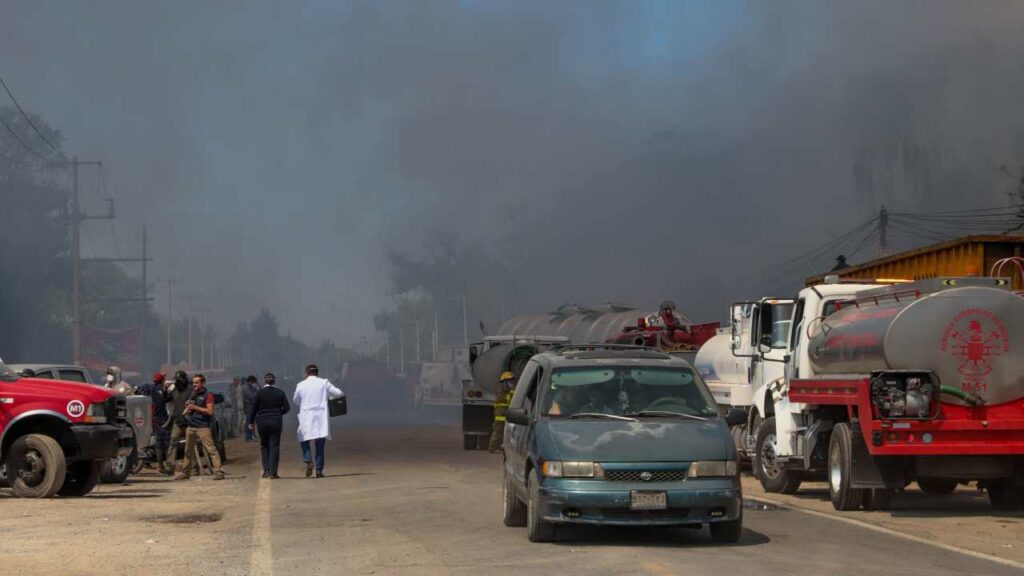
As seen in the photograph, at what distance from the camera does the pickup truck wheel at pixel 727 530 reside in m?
12.9

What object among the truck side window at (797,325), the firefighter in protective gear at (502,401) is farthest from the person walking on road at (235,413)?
the truck side window at (797,325)

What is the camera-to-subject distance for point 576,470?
12500mm

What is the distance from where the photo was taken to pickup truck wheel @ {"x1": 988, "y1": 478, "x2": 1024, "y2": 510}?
1706 centimetres

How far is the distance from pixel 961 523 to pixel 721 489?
15.1ft

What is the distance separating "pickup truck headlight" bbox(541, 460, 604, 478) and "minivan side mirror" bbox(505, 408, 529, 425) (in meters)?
1.00

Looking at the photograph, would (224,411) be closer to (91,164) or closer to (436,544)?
(436,544)

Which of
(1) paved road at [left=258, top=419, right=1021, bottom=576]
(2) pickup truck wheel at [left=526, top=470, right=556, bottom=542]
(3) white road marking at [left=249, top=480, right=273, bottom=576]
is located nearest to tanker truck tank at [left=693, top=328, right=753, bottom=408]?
(1) paved road at [left=258, top=419, right=1021, bottom=576]

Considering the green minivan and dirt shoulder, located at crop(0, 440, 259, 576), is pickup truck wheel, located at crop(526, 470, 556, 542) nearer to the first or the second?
the green minivan

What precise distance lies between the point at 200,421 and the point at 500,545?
11831 mm

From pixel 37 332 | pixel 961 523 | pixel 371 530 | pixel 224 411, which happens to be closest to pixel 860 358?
pixel 961 523

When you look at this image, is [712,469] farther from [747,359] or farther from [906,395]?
[747,359]

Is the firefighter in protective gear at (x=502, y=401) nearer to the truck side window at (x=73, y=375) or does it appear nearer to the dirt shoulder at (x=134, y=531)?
the dirt shoulder at (x=134, y=531)

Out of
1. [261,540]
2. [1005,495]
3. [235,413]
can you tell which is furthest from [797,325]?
[235,413]

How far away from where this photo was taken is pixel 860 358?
55.5 ft
